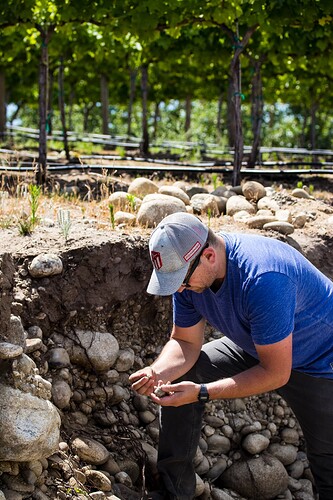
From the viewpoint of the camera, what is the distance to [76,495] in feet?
11.7

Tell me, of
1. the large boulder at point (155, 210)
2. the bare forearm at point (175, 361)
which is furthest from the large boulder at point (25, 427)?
the large boulder at point (155, 210)

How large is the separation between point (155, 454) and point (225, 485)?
63 cm

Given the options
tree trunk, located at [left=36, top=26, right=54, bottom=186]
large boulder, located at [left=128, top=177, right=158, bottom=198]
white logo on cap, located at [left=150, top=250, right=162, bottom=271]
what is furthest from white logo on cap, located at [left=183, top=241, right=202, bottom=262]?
tree trunk, located at [left=36, top=26, right=54, bottom=186]

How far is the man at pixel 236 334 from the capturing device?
2.97m

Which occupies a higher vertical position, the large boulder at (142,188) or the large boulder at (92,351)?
the large boulder at (142,188)

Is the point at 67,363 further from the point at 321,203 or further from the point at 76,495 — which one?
the point at 321,203

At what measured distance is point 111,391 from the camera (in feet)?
15.0

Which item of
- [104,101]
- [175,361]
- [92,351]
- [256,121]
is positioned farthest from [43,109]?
[104,101]

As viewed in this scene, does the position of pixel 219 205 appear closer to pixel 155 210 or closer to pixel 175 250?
pixel 155 210

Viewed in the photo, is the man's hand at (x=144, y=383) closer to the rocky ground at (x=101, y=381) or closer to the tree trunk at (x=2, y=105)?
the rocky ground at (x=101, y=381)

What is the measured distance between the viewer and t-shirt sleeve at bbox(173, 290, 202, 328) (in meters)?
3.46

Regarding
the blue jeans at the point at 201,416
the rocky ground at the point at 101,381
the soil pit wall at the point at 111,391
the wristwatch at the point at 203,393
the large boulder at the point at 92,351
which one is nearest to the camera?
the wristwatch at the point at 203,393

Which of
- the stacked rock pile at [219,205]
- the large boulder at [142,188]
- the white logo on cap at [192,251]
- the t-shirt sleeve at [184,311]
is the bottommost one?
the t-shirt sleeve at [184,311]

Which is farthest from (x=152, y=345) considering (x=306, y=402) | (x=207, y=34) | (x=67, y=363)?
(x=207, y=34)
